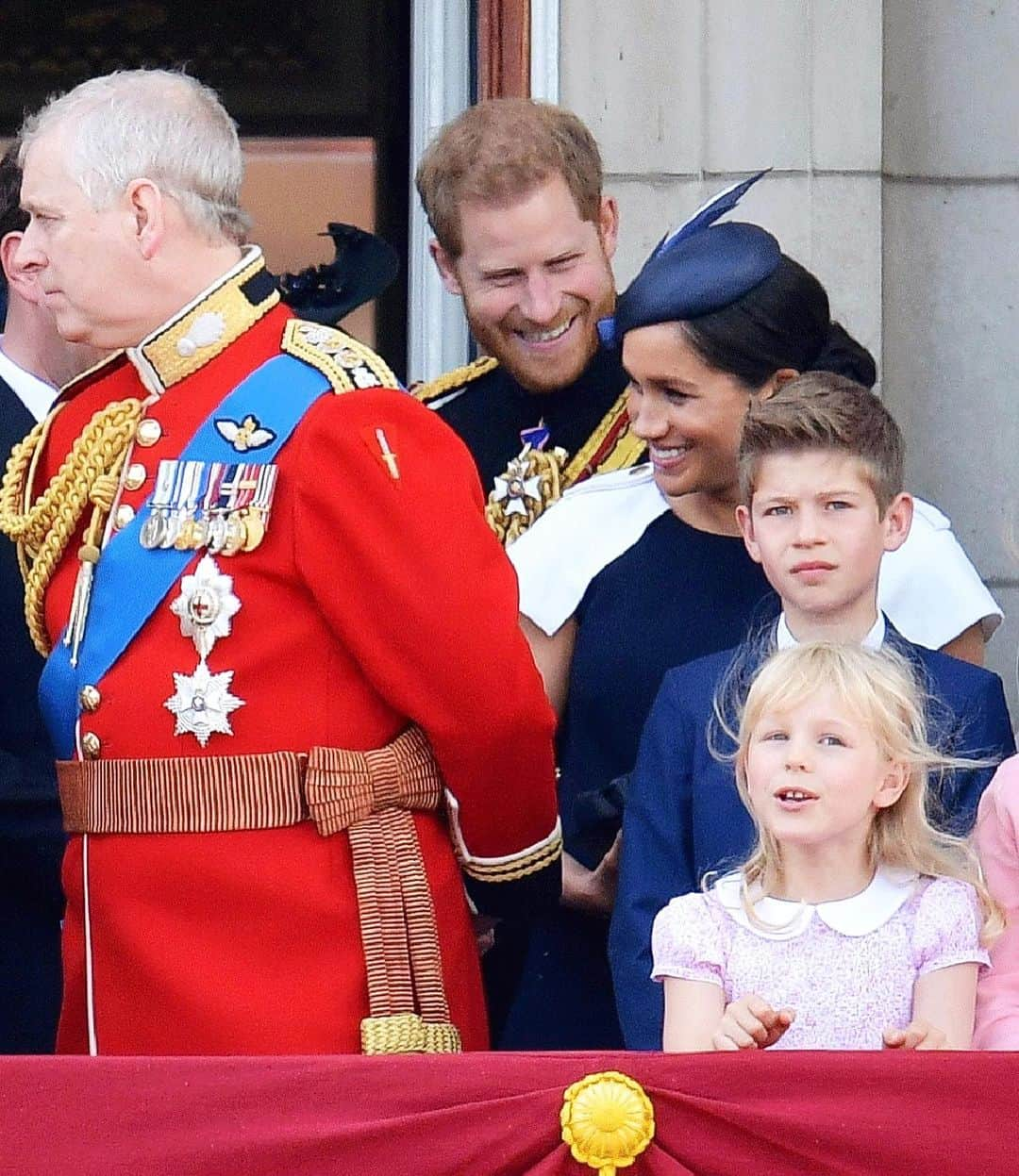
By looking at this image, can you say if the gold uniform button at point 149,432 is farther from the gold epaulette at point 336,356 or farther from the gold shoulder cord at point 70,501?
the gold epaulette at point 336,356

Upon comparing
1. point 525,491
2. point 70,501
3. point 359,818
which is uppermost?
point 70,501

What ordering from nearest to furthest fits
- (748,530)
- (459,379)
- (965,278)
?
(748,530), (459,379), (965,278)

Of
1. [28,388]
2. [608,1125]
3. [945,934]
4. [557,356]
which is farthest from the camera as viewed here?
[557,356]

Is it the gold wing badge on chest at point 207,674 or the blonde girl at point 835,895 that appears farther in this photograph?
the gold wing badge on chest at point 207,674

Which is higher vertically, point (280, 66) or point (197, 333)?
point (280, 66)

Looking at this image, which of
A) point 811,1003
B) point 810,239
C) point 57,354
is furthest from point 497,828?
point 810,239

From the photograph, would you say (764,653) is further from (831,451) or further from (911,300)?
(911,300)

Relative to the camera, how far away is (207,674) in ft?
10.0

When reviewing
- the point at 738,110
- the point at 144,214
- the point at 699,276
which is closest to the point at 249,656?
the point at 144,214

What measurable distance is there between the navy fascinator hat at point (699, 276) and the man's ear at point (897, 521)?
380 millimetres

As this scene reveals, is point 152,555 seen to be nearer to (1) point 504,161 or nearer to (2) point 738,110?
(1) point 504,161

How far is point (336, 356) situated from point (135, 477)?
27 centimetres

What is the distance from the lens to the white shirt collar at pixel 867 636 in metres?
3.24

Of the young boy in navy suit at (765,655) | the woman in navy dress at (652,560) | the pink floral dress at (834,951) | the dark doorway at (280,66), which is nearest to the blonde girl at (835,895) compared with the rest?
the pink floral dress at (834,951)
